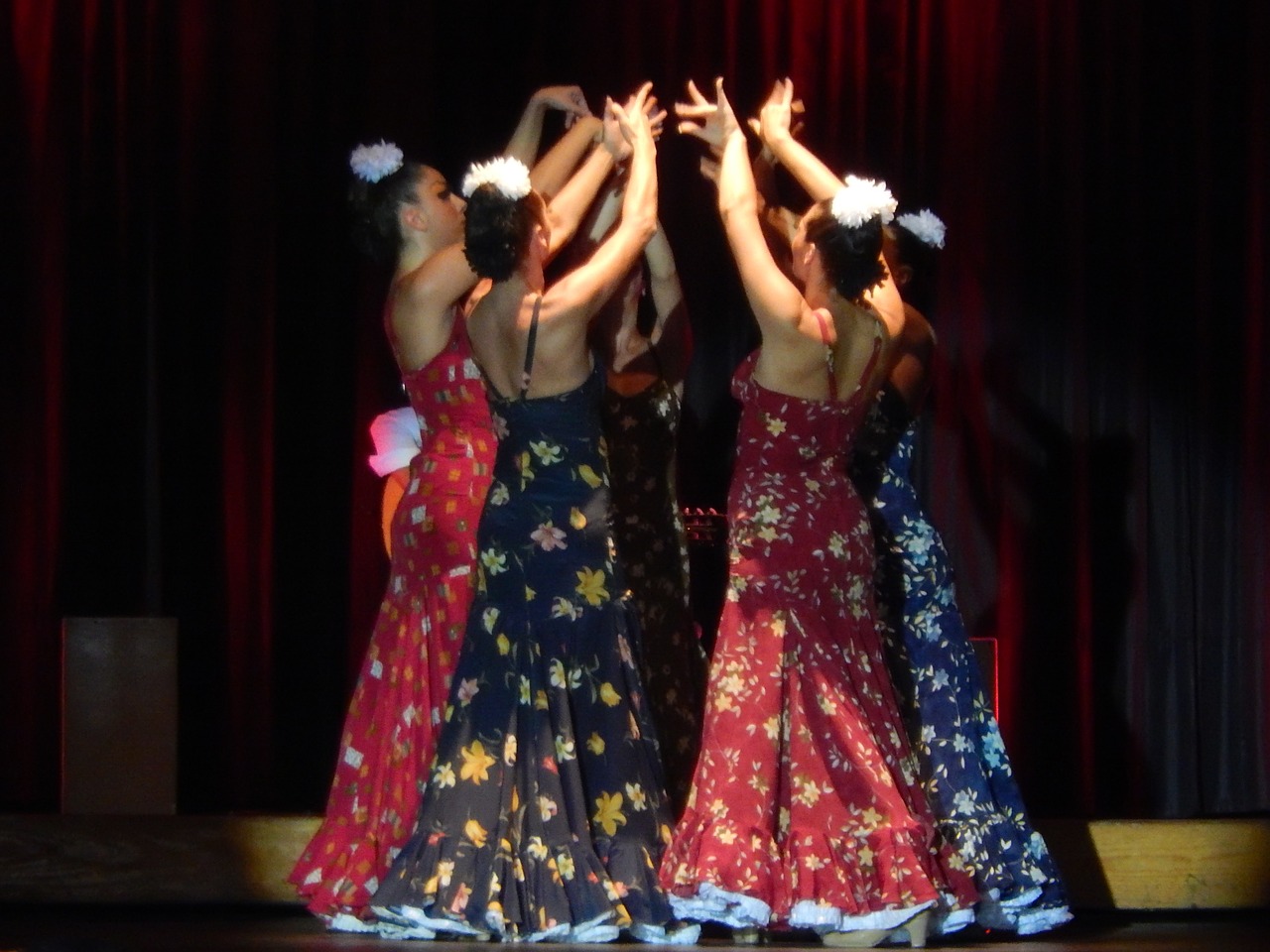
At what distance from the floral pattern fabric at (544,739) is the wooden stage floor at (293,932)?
0.16m

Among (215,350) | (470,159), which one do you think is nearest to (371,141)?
(470,159)

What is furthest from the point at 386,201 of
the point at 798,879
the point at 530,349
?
the point at 798,879

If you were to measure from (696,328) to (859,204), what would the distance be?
1.82m

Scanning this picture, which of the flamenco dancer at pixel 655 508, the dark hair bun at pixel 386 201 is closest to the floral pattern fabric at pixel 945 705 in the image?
the flamenco dancer at pixel 655 508

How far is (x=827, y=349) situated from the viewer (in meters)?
3.96

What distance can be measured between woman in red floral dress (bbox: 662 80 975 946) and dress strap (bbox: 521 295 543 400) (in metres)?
0.45

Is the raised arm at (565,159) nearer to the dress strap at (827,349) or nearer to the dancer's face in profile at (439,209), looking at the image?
the dancer's face in profile at (439,209)

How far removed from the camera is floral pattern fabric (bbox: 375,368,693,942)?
3824 millimetres

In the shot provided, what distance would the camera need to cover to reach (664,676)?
14.2 ft

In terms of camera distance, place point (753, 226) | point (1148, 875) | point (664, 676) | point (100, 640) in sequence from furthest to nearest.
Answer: point (100, 640) < point (1148, 875) < point (664, 676) < point (753, 226)

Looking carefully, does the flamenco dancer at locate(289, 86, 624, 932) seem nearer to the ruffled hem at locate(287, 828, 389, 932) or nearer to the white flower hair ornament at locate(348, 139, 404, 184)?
the ruffled hem at locate(287, 828, 389, 932)

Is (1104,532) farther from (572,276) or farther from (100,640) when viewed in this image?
(100,640)

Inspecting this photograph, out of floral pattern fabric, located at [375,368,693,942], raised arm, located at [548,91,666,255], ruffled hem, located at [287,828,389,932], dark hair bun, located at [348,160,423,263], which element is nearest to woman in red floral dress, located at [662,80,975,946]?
floral pattern fabric, located at [375,368,693,942]

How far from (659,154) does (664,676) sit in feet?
6.81
